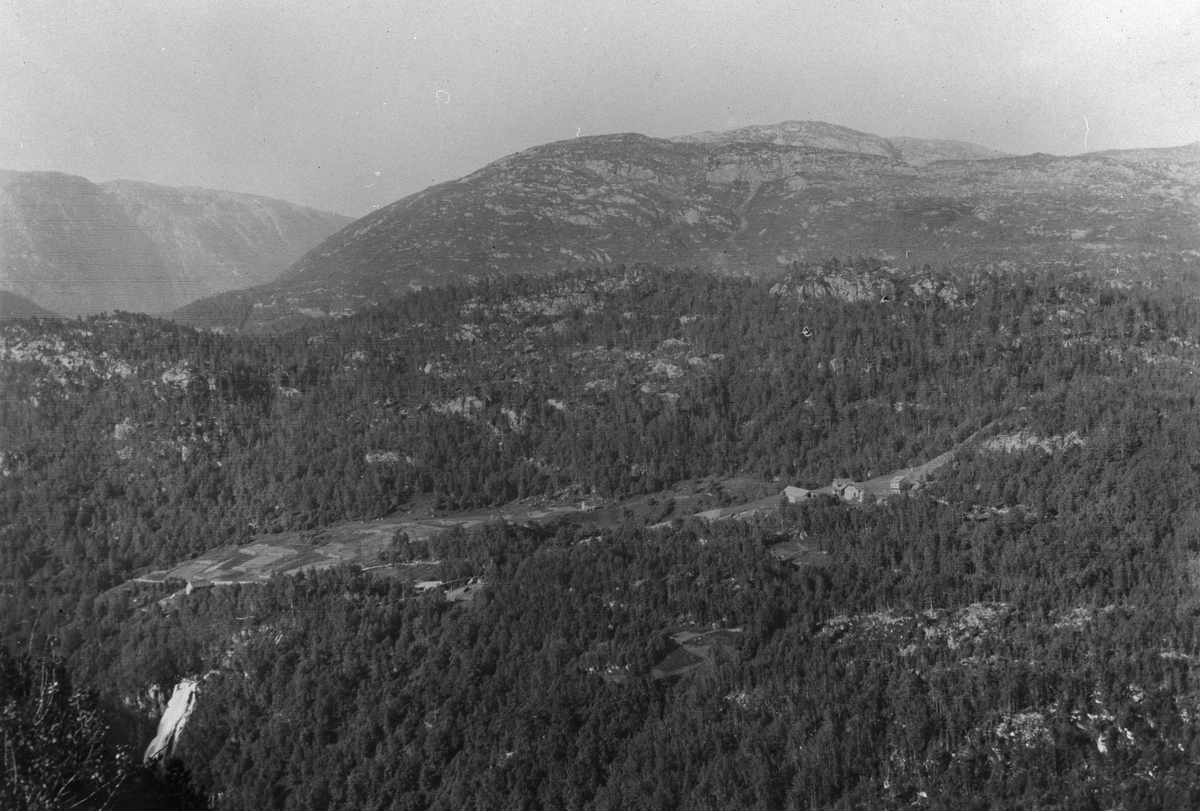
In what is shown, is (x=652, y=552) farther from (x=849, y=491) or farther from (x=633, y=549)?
(x=849, y=491)

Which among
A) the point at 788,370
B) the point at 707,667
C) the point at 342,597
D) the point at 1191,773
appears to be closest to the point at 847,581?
the point at 707,667

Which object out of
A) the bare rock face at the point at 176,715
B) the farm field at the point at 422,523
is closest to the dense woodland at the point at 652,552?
the bare rock face at the point at 176,715

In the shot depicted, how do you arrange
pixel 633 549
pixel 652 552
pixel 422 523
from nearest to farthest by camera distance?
pixel 652 552 < pixel 633 549 < pixel 422 523

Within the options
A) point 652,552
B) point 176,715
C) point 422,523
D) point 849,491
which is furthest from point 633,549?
point 176,715

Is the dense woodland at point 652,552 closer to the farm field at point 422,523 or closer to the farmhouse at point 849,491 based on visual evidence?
the farm field at point 422,523

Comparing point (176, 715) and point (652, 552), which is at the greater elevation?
point (652, 552)

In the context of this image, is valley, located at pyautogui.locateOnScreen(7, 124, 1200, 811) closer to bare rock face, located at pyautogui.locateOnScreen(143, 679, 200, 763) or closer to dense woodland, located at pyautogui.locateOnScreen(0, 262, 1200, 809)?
dense woodland, located at pyautogui.locateOnScreen(0, 262, 1200, 809)

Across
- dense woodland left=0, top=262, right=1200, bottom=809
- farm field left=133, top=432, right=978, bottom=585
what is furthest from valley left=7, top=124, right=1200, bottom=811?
farm field left=133, top=432, right=978, bottom=585

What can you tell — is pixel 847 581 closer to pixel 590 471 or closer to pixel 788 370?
pixel 590 471
